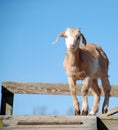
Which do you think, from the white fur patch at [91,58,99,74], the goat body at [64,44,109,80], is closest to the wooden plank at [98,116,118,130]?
the goat body at [64,44,109,80]

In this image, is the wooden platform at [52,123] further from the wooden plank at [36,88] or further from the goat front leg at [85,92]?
the wooden plank at [36,88]

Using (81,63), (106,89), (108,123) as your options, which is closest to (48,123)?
(108,123)

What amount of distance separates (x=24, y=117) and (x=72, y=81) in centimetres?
236

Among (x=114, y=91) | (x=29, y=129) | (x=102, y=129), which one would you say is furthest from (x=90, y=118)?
(x=114, y=91)

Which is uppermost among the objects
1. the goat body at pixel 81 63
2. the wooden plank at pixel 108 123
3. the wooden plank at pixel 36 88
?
the goat body at pixel 81 63

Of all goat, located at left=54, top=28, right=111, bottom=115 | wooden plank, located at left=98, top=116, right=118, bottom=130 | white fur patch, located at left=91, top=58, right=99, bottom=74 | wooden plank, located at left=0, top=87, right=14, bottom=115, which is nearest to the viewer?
wooden plank, located at left=98, top=116, right=118, bottom=130

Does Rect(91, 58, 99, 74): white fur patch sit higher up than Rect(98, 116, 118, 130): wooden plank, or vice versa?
Rect(91, 58, 99, 74): white fur patch

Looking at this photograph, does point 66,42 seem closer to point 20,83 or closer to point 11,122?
point 20,83

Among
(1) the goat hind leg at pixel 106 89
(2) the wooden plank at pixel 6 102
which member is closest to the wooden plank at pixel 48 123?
(2) the wooden plank at pixel 6 102

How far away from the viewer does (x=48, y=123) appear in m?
2.95

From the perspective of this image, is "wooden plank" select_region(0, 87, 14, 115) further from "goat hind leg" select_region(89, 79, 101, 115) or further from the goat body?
"goat hind leg" select_region(89, 79, 101, 115)

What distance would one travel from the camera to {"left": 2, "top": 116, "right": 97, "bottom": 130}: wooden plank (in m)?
2.88

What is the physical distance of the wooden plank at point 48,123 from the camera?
113 inches

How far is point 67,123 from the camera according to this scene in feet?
9.67
